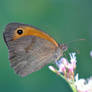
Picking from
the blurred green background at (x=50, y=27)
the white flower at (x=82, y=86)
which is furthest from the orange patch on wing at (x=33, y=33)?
the blurred green background at (x=50, y=27)

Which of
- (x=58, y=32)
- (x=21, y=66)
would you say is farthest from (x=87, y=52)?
(x=21, y=66)

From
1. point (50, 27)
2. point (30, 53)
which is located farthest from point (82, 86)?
point (50, 27)

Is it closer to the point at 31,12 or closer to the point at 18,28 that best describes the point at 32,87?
the point at 31,12

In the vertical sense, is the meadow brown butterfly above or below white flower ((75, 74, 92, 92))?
above

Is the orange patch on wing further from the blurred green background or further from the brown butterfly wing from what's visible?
the blurred green background

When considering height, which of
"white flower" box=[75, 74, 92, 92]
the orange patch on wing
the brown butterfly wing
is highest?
the orange patch on wing

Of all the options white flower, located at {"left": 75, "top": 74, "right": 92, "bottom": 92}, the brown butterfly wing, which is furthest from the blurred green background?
white flower, located at {"left": 75, "top": 74, "right": 92, "bottom": 92}

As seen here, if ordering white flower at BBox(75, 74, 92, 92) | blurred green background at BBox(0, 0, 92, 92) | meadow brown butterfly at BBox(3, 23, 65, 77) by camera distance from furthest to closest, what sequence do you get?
blurred green background at BBox(0, 0, 92, 92)
meadow brown butterfly at BBox(3, 23, 65, 77)
white flower at BBox(75, 74, 92, 92)
